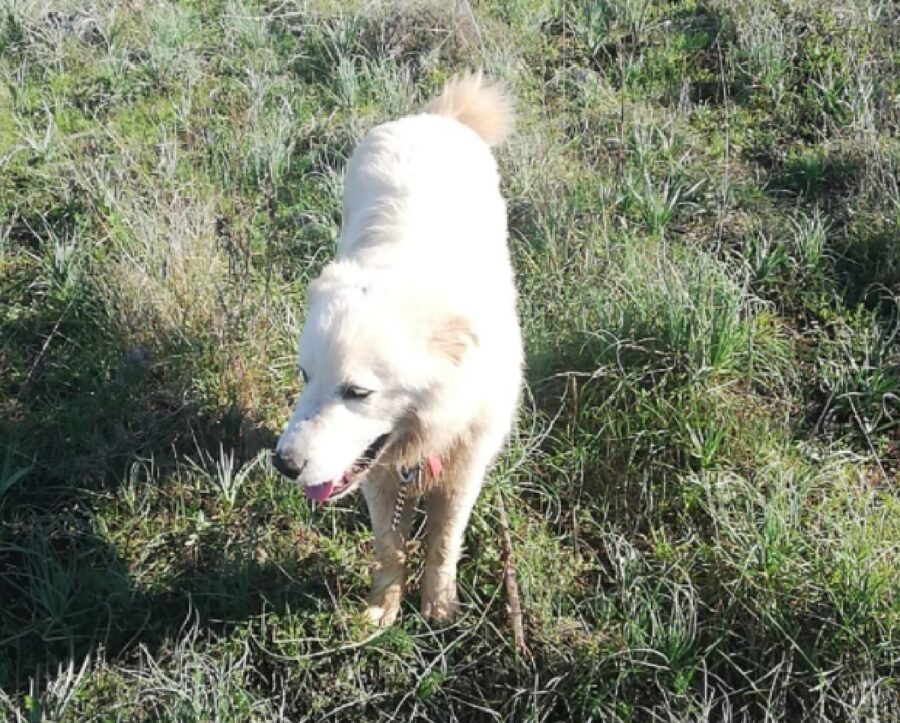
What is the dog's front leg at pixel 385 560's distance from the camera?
2.64 meters

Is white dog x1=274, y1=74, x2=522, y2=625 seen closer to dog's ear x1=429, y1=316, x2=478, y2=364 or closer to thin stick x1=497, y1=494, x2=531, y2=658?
dog's ear x1=429, y1=316, x2=478, y2=364

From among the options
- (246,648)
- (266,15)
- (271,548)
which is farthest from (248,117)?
(246,648)

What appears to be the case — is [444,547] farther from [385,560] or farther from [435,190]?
[435,190]

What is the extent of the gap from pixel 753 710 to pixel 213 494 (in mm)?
1874

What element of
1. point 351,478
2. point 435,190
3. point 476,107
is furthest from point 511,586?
point 476,107

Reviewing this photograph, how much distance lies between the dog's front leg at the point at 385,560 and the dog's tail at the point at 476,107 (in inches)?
74.0

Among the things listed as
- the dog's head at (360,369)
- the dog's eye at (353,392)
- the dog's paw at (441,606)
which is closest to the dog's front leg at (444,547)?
the dog's paw at (441,606)

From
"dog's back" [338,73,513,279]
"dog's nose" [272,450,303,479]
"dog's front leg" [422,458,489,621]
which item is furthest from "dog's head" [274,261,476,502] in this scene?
"dog's front leg" [422,458,489,621]

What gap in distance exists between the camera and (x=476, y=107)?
3.76 m

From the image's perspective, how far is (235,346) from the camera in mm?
3301

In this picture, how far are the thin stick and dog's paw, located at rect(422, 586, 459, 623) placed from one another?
0.57ft

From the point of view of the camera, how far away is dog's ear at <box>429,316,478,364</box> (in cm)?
218

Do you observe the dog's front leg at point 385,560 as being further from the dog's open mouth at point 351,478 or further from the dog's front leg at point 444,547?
the dog's open mouth at point 351,478

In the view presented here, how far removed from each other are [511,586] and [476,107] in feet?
7.02
